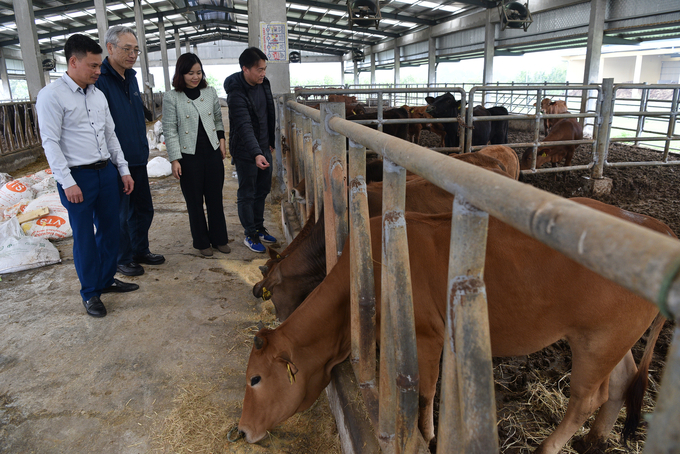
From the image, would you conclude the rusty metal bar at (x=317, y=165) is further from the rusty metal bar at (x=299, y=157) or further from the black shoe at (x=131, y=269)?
the black shoe at (x=131, y=269)

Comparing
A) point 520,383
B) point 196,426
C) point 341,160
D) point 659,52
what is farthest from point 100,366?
point 659,52

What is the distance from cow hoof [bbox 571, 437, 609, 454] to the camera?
2168mm

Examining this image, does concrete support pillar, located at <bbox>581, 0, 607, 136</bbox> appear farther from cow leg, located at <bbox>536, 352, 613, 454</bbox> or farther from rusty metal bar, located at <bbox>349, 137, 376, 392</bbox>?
rusty metal bar, located at <bbox>349, 137, 376, 392</bbox>

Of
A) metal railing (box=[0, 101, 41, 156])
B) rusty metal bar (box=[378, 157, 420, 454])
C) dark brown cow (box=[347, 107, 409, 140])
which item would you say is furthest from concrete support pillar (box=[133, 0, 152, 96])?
rusty metal bar (box=[378, 157, 420, 454])

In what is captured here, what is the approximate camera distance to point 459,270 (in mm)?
937

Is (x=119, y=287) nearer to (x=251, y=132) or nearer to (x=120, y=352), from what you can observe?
(x=120, y=352)

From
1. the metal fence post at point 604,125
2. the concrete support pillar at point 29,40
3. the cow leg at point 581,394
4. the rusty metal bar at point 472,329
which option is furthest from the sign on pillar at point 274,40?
the concrete support pillar at point 29,40

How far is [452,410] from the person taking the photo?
3.43 ft

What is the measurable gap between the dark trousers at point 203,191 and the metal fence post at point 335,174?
2.27 meters

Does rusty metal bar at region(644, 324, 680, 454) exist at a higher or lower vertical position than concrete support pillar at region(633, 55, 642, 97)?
lower

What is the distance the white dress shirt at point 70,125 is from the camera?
295 cm

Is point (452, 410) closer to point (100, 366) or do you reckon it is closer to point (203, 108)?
point (100, 366)

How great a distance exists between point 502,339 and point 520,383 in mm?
853

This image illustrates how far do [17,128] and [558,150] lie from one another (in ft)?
35.2
